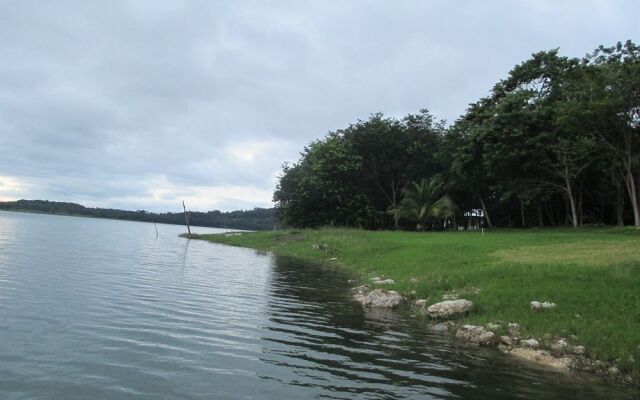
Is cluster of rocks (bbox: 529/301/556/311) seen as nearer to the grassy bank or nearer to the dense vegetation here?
the grassy bank

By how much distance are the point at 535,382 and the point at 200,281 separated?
18013mm

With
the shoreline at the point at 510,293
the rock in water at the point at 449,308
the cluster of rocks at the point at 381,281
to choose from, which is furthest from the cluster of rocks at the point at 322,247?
the rock in water at the point at 449,308

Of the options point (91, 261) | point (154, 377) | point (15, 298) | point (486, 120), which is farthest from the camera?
point (486, 120)

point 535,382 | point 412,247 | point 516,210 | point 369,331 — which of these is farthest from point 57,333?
point 516,210

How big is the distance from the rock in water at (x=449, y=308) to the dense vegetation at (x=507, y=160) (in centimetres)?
2470

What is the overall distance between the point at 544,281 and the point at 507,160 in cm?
3235

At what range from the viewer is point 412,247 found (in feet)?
108

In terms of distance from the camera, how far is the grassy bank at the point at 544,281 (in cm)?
1246

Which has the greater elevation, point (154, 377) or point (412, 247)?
point (412, 247)

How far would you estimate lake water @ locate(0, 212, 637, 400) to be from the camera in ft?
29.6

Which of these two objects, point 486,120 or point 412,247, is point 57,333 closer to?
point 412,247

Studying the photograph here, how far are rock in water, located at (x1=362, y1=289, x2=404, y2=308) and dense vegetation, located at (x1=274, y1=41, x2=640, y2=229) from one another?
944 inches

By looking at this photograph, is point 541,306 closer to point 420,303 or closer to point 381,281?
point 420,303

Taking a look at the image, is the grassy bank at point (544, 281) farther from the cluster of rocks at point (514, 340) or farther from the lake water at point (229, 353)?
the lake water at point (229, 353)
